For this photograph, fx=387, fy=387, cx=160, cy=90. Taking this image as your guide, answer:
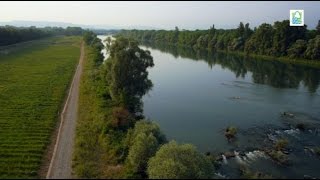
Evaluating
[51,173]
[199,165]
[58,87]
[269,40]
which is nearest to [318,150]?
[199,165]

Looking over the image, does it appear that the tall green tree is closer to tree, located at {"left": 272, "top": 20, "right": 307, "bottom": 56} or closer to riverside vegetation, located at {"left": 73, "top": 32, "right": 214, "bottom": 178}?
riverside vegetation, located at {"left": 73, "top": 32, "right": 214, "bottom": 178}

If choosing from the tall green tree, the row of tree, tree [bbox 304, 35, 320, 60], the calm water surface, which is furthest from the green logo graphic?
the row of tree

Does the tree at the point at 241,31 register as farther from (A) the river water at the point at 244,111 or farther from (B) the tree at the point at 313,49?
(A) the river water at the point at 244,111

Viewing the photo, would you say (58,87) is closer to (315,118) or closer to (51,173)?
(51,173)

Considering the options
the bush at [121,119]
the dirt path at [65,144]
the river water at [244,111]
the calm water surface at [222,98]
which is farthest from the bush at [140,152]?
the calm water surface at [222,98]

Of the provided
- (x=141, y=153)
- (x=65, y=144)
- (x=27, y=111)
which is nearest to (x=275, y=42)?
(x=27, y=111)
